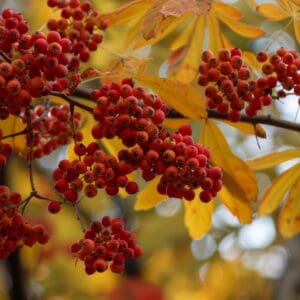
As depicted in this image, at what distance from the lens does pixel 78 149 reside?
158cm

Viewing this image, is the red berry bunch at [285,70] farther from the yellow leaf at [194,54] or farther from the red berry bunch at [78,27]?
the red berry bunch at [78,27]

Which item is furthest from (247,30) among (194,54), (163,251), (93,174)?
(163,251)

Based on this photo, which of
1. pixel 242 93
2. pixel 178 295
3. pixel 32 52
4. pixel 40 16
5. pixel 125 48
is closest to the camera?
pixel 32 52

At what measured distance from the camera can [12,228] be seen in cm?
153

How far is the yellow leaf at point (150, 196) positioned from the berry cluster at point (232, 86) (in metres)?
0.30

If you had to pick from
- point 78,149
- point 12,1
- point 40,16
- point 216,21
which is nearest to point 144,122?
point 78,149

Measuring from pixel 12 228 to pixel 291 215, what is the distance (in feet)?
3.31

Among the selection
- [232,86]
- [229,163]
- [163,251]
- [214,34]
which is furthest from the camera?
[163,251]

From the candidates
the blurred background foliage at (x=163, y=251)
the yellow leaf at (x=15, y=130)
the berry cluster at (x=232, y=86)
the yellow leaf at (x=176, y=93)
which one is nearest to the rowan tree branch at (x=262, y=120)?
the berry cluster at (x=232, y=86)

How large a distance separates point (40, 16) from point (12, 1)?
25.1 inches

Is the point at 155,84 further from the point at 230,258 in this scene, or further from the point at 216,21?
the point at 230,258

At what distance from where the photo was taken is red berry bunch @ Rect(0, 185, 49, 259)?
151 centimetres

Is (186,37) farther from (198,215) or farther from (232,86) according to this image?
(198,215)

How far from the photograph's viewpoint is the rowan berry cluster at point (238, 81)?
172 centimetres
